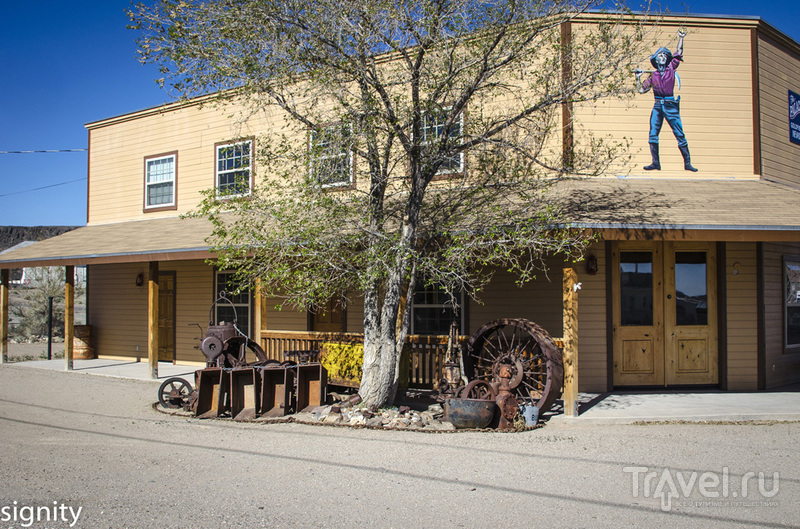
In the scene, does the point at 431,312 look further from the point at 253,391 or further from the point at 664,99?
the point at 664,99

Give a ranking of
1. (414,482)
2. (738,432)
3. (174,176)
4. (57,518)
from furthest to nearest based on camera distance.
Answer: (174,176)
(738,432)
(414,482)
(57,518)

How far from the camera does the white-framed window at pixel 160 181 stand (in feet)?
50.3

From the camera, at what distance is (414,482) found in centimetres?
555

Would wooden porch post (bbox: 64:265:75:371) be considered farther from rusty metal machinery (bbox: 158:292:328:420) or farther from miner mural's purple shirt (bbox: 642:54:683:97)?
miner mural's purple shirt (bbox: 642:54:683:97)

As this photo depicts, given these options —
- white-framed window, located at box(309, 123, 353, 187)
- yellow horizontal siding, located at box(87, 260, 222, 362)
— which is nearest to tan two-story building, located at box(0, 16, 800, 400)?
white-framed window, located at box(309, 123, 353, 187)

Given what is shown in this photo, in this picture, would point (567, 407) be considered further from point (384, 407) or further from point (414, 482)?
point (414, 482)

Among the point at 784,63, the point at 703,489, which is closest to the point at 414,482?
the point at 703,489

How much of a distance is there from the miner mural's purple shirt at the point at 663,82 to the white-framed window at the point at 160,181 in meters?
11.0

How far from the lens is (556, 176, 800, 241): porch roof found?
8.10 meters

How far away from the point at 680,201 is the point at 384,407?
215 inches

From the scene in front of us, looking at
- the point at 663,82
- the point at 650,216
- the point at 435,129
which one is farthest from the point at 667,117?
the point at 435,129

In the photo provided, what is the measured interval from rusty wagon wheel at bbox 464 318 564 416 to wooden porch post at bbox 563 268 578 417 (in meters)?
0.11
